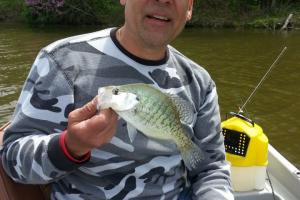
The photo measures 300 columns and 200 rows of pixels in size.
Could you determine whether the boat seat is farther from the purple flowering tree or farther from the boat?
the purple flowering tree

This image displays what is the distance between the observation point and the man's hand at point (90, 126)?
5.89 ft

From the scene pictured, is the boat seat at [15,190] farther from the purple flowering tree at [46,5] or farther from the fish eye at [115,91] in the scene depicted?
the purple flowering tree at [46,5]

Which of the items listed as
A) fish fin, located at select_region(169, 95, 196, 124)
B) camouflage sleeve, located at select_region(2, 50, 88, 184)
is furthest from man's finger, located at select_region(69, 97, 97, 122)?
fish fin, located at select_region(169, 95, 196, 124)

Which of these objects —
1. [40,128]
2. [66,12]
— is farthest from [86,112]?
[66,12]

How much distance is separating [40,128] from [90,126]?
531 mm

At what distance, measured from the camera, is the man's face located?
249cm

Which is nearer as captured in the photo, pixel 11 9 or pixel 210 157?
pixel 210 157

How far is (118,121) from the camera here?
7.74 feet

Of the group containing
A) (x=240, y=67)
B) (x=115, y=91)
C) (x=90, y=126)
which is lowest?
(x=240, y=67)

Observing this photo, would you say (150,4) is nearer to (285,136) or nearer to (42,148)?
(42,148)

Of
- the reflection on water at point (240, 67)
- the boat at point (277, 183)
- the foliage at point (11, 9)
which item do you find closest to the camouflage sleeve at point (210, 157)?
the boat at point (277, 183)

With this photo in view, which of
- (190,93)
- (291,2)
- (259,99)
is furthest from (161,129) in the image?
(291,2)

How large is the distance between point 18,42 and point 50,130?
19.8m

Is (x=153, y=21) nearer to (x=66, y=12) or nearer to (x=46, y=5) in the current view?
(x=66, y=12)
